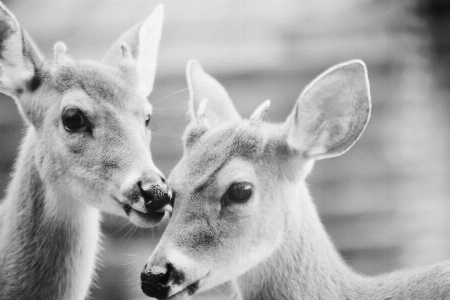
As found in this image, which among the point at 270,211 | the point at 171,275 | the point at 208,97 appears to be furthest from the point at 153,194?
the point at 208,97

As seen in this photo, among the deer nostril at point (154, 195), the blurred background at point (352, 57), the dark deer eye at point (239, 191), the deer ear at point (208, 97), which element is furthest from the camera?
the blurred background at point (352, 57)

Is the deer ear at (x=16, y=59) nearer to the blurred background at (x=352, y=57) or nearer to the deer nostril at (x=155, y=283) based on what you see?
the deer nostril at (x=155, y=283)

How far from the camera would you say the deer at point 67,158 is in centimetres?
80

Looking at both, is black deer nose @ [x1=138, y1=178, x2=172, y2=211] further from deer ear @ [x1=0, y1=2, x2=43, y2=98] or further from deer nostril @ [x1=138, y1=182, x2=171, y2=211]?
deer ear @ [x1=0, y1=2, x2=43, y2=98]

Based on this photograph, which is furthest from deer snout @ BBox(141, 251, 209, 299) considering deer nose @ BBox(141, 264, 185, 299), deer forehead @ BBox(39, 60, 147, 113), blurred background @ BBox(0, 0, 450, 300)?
blurred background @ BBox(0, 0, 450, 300)

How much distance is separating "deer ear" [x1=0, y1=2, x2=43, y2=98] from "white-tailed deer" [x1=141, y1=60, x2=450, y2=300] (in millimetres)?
251

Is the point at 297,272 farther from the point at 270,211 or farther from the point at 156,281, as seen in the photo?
the point at 156,281

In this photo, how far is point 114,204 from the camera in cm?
78

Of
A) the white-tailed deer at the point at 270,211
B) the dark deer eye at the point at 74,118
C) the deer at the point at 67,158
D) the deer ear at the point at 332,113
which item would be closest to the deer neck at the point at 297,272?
the white-tailed deer at the point at 270,211

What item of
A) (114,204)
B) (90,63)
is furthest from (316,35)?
(114,204)

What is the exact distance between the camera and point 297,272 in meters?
0.89

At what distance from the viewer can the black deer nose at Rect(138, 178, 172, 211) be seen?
2.40 feet

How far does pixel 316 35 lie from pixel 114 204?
4.90 ft

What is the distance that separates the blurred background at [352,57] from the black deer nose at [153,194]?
737mm
